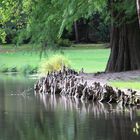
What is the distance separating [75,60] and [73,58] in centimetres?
192

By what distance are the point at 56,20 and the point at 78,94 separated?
3.60m

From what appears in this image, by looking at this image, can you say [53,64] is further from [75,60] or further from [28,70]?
[75,60]

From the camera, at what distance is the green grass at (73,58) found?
4628 cm

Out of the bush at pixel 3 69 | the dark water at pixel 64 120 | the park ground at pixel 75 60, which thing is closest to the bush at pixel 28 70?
the park ground at pixel 75 60

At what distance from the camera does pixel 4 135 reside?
14812 mm

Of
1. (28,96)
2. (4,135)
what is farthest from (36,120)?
(28,96)

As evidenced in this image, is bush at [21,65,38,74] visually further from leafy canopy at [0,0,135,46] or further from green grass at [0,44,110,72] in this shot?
leafy canopy at [0,0,135,46]

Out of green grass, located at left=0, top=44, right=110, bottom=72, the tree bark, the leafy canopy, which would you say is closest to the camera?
the leafy canopy

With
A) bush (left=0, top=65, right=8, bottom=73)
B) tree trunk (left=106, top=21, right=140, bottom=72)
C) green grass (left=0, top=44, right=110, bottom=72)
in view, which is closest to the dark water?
tree trunk (left=106, top=21, right=140, bottom=72)

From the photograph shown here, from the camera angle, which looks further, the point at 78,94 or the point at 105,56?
the point at 105,56

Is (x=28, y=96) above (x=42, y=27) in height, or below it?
below

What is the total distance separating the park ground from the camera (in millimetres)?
25611

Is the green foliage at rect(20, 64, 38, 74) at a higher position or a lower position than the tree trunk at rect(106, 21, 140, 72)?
lower

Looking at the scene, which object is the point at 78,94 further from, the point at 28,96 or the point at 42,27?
the point at 42,27
